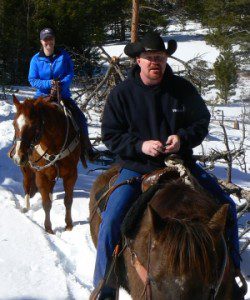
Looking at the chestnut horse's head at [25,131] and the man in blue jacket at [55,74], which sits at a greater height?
the man in blue jacket at [55,74]

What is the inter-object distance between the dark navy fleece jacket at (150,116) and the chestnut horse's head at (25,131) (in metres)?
2.15

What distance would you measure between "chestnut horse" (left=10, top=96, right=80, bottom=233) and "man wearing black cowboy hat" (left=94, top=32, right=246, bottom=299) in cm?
221

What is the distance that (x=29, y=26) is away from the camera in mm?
24953

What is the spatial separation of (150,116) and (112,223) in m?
0.96

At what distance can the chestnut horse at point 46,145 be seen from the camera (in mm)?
5629

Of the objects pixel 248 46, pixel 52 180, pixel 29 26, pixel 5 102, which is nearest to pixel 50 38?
pixel 52 180

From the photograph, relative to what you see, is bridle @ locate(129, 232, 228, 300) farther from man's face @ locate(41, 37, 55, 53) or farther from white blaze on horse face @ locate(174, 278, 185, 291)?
man's face @ locate(41, 37, 55, 53)

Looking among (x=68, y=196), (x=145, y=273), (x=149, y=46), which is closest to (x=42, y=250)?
(x=68, y=196)

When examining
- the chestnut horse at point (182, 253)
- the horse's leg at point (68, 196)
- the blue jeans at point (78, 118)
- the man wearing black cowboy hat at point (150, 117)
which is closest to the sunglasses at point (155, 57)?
the man wearing black cowboy hat at point (150, 117)

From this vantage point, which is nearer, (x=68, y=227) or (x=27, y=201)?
(x=68, y=227)

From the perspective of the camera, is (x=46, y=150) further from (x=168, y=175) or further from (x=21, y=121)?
(x=168, y=175)

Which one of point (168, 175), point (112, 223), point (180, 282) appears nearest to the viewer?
point (180, 282)

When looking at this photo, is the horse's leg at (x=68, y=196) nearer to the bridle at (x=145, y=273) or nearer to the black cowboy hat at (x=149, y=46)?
the black cowboy hat at (x=149, y=46)

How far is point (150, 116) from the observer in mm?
3621
